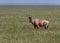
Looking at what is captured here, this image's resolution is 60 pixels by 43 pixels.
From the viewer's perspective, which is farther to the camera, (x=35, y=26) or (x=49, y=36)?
(x=35, y=26)

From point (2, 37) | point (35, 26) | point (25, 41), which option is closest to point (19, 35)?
point (2, 37)

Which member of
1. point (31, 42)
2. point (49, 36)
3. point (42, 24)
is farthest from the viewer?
point (42, 24)

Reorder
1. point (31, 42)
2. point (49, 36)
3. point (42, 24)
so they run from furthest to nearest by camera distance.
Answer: point (42, 24)
point (49, 36)
point (31, 42)

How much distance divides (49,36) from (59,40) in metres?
1.29

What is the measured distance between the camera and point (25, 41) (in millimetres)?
13508

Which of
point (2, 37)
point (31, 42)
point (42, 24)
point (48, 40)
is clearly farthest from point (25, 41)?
point (42, 24)

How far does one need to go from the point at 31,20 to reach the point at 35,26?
0.58 meters

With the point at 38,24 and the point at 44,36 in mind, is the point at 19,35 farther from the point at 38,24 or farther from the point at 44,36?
the point at 38,24

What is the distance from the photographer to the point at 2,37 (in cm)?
1525

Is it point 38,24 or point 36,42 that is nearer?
point 36,42

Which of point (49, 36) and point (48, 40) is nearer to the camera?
point (48, 40)

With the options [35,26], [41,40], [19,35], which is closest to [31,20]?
[35,26]

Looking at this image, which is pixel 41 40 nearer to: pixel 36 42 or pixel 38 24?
pixel 36 42

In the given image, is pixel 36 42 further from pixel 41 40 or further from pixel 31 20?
pixel 31 20
